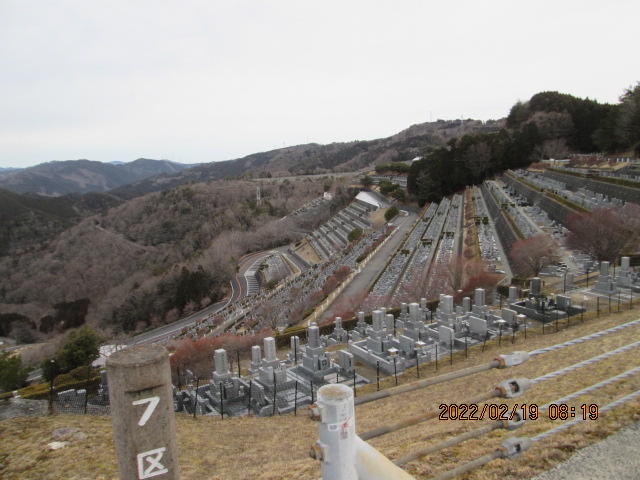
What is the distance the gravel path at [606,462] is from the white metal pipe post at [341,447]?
188cm

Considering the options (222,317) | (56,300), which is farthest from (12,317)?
(222,317)

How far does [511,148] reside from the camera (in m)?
→ 40.1

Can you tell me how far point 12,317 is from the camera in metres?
39.0

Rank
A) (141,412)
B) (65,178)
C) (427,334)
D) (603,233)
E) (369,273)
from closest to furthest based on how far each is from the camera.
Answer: (141,412) < (427,334) < (603,233) < (369,273) < (65,178)

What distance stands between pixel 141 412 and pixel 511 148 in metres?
43.7

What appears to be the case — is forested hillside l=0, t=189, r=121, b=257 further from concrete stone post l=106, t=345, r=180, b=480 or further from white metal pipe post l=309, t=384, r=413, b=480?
white metal pipe post l=309, t=384, r=413, b=480

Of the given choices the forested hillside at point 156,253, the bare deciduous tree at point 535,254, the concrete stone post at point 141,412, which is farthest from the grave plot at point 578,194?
the forested hillside at point 156,253

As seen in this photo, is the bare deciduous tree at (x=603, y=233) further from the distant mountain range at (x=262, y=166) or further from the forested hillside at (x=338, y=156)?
the distant mountain range at (x=262, y=166)

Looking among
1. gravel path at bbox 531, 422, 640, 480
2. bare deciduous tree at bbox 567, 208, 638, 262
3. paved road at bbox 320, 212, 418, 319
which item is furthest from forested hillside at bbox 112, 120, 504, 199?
gravel path at bbox 531, 422, 640, 480

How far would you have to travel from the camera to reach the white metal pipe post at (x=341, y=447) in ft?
6.83

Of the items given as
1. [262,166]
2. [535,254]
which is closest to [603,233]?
[535,254]

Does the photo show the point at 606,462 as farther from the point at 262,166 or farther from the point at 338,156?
the point at 262,166

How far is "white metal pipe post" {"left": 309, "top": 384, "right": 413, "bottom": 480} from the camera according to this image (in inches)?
82.0

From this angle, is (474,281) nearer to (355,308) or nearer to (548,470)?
(355,308)
